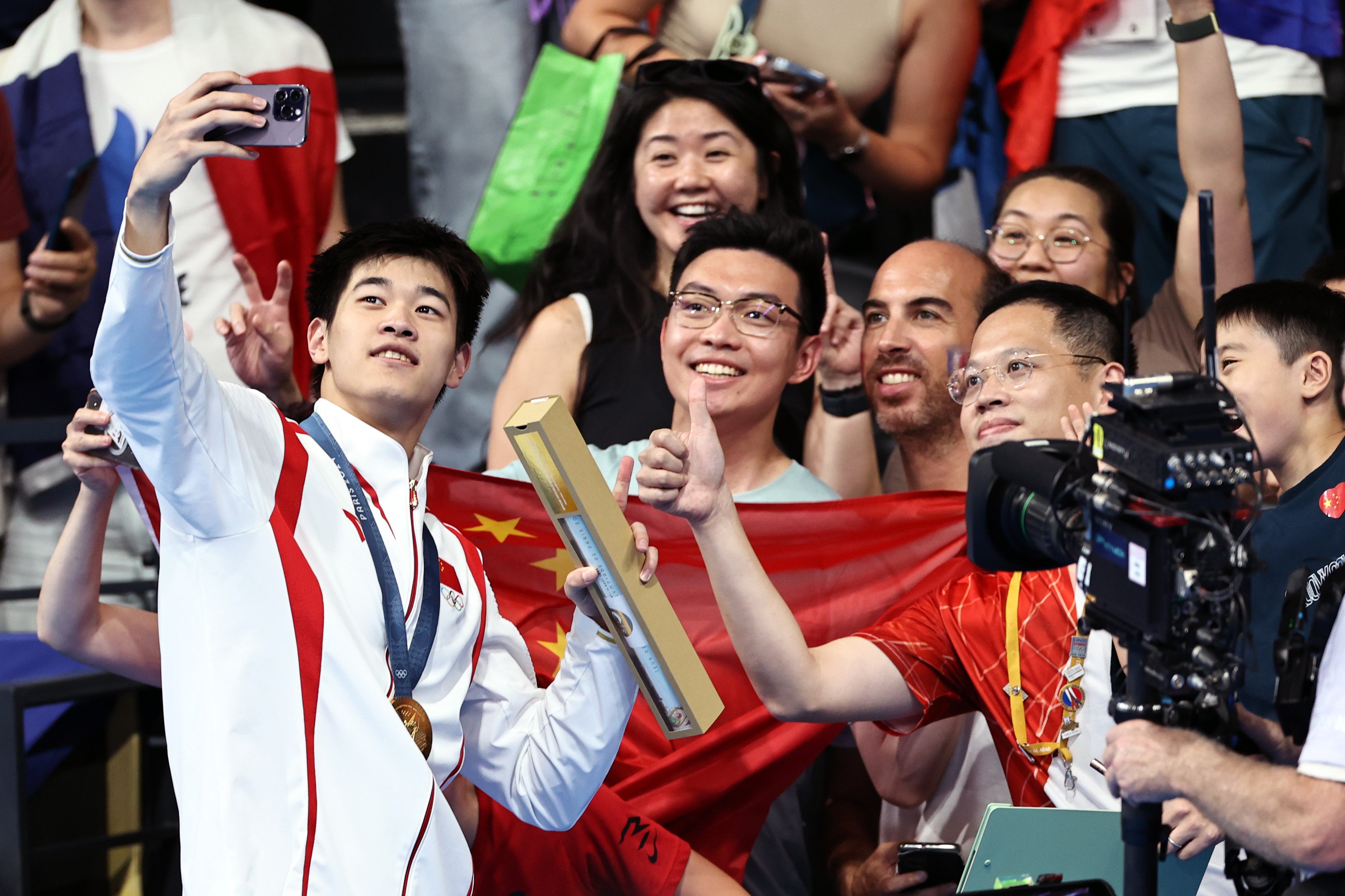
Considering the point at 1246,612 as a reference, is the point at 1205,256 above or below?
above

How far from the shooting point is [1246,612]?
186cm

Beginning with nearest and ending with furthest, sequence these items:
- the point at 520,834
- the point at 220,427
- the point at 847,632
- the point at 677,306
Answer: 1. the point at 220,427
2. the point at 520,834
3. the point at 847,632
4. the point at 677,306

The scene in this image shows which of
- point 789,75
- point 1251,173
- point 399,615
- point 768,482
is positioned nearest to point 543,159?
point 789,75

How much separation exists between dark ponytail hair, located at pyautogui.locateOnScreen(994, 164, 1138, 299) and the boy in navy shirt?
628mm

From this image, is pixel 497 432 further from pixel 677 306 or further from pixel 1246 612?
pixel 1246 612

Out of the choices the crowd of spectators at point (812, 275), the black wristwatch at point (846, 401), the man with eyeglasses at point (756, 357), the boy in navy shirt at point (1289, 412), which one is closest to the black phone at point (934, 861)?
the crowd of spectators at point (812, 275)

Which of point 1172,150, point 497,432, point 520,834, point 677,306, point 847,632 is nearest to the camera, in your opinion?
point 520,834

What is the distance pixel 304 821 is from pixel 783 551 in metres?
1.32

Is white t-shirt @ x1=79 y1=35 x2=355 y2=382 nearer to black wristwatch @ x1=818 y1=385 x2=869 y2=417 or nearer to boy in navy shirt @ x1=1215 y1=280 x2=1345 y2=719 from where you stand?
black wristwatch @ x1=818 y1=385 x2=869 y2=417

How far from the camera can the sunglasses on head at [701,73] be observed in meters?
3.81

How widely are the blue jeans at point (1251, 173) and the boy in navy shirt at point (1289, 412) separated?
1158 mm

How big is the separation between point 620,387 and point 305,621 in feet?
5.16

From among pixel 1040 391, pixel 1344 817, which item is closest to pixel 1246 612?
pixel 1344 817

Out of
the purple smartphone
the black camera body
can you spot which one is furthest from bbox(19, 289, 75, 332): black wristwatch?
the black camera body
